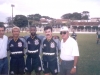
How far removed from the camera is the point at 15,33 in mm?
4797

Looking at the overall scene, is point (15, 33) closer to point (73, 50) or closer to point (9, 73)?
point (9, 73)

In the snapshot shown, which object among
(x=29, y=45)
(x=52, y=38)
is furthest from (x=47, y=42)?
(x=29, y=45)

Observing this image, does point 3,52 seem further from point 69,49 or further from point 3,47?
point 69,49

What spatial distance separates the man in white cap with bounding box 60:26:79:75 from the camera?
4367 mm

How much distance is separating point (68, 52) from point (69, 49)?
8 cm

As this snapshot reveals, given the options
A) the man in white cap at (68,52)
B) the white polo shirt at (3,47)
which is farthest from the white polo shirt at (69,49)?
the white polo shirt at (3,47)

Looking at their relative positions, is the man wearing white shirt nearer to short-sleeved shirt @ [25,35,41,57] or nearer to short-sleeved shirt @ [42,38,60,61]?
short-sleeved shirt @ [25,35,41,57]

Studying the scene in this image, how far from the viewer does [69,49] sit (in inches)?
173

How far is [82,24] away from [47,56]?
155ft

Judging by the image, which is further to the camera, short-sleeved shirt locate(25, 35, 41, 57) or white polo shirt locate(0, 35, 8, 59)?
short-sleeved shirt locate(25, 35, 41, 57)

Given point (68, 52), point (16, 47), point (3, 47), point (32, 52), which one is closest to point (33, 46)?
point (32, 52)

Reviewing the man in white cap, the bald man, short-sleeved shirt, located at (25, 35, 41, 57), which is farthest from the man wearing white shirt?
the man in white cap

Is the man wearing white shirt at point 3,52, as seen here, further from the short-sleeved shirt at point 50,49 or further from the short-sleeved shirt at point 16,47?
the short-sleeved shirt at point 50,49

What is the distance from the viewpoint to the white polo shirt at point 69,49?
172 inches
